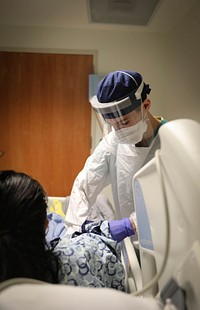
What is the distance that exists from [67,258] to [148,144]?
68 centimetres

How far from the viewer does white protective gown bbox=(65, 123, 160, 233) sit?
1198mm

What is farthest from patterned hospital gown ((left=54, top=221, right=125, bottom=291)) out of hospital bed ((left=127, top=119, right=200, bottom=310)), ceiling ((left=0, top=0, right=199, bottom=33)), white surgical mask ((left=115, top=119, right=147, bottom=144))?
ceiling ((left=0, top=0, right=199, bottom=33))

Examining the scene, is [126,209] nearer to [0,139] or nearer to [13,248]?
[13,248]

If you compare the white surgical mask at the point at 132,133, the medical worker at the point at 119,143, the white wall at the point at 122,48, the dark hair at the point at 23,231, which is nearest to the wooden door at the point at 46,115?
the white wall at the point at 122,48

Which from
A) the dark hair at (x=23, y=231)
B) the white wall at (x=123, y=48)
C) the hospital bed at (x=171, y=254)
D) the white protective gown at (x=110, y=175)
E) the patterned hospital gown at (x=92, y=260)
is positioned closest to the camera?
the hospital bed at (x=171, y=254)

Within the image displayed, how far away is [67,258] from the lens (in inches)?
29.3

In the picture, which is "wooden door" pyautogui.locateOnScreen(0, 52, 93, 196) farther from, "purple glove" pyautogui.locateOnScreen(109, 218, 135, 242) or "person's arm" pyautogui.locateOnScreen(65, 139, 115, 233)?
"purple glove" pyautogui.locateOnScreen(109, 218, 135, 242)

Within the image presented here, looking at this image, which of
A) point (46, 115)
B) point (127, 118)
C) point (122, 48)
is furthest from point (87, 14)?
point (127, 118)

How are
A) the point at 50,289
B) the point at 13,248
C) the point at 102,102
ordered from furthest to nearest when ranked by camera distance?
1. the point at 102,102
2. the point at 13,248
3. the point at 50,289

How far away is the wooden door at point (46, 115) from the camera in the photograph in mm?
2447

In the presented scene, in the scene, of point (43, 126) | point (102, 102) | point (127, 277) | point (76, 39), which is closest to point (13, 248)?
point (127, 277)

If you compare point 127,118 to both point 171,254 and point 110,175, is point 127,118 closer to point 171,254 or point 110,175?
point 110,175

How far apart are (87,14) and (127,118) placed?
4.54 ft

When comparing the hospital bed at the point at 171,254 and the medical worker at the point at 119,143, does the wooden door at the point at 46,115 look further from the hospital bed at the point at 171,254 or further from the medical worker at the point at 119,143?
the hospital bed at the point at 171,254
